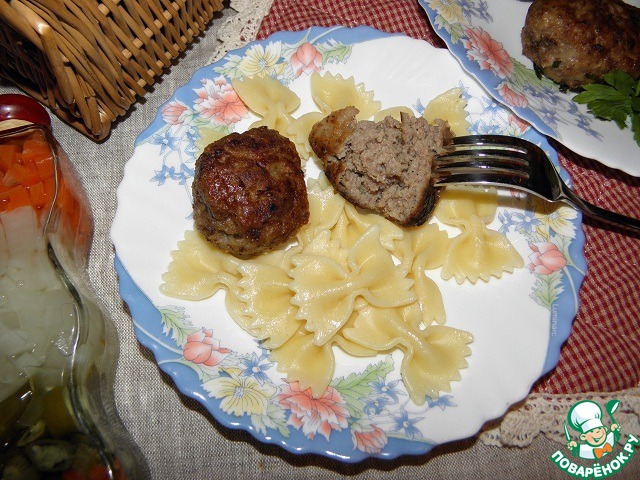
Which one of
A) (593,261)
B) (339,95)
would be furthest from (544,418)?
(339,95)

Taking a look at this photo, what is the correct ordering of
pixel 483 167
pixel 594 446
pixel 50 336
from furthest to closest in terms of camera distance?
pixel 483 167, pixel 594 446, pixel 50 336

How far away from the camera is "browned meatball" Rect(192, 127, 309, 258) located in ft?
13.6

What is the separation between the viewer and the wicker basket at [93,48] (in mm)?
3990

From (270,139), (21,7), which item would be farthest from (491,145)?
(21,7)

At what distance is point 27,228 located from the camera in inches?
176

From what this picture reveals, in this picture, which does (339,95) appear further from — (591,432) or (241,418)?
(591,432)

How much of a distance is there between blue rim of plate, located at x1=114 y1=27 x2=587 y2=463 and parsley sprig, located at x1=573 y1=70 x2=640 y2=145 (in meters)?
0.64

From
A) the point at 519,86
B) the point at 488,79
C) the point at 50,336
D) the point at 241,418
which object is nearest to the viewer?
the point at 241,418

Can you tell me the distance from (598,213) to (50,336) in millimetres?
4547

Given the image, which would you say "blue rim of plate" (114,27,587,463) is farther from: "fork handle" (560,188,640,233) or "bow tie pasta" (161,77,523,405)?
"bow tie pasta" (161,77,523,405)

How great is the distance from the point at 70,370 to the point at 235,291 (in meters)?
1.32

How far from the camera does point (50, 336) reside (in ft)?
13.3

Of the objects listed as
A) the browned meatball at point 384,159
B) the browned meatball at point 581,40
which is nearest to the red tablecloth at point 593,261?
the browned meatball at point 581,40

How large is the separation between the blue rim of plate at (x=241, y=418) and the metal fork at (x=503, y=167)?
1.11 feet
